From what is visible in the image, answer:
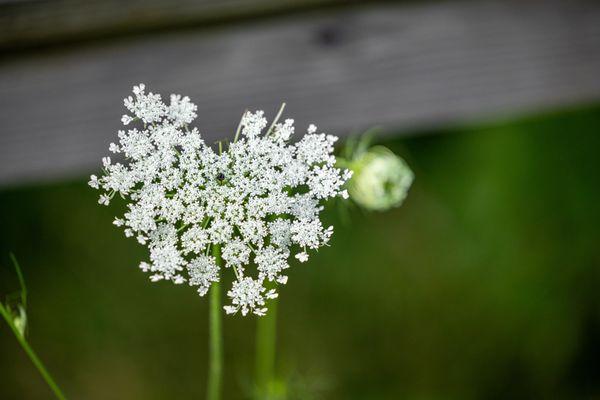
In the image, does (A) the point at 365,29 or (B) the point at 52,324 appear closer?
(A) the point at 365,29

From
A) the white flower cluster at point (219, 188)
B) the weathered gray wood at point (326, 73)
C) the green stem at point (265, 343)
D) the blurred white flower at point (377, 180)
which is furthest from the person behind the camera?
the green stem at point (265, 343)

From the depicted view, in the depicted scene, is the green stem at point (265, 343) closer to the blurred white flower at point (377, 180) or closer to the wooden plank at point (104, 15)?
the blurred white flower at point (377, 180)

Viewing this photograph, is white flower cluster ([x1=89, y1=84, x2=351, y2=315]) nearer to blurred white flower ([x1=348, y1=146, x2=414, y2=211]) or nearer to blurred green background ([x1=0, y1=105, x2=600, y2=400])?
blurred white flower ([x1=348, y1=146, x2=414, y2=211])

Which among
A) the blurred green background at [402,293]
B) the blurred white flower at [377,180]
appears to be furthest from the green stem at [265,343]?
the blurred white flower at [377,180]

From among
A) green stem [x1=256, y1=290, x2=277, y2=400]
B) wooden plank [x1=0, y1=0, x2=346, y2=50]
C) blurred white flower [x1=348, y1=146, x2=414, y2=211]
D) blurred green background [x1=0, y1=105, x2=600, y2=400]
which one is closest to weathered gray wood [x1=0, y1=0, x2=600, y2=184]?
wooden plank [x1=0, y1=0, x2=346, y2=50]

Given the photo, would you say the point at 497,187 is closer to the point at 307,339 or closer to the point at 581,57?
the point at 581,57

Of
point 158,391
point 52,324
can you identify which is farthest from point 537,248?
point 52,324
